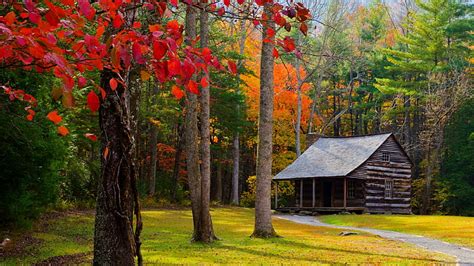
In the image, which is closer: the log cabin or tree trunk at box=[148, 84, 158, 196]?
tree trunk at box=[148, 84, 158, 196]

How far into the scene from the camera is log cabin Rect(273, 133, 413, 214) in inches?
1448

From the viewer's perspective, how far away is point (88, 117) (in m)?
25.2

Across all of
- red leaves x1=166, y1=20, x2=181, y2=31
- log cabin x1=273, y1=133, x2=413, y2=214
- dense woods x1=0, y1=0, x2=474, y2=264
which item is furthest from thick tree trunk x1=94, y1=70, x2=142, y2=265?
log cabin x1=273, y1=133, x2=413, y2=214

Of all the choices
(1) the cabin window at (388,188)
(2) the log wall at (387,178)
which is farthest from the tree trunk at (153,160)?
(1) the cabin window at (388,188)

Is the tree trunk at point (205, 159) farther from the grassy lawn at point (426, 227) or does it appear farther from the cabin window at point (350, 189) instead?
the cabin window at point (350, 189)

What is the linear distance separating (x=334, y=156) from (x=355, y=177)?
3.82 meters

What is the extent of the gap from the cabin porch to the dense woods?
6.14 m

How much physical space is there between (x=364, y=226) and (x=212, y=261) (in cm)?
1701

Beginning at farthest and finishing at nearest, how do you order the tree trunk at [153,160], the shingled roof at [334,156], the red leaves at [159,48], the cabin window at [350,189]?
the cabin window at [350,189], the shingled roof at [334,156], the tree trunk at [153,160], the red leaves at [159,48]

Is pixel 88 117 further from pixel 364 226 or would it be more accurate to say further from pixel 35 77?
pixel 364 226

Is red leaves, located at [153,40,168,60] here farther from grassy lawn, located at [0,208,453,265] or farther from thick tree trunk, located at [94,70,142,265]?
grassy lawn, located at [0,208,453,265]

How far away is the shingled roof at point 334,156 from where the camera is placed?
36.9 meters

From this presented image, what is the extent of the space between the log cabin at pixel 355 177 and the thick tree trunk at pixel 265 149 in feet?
64.7

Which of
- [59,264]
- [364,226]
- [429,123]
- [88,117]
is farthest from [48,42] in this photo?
[429,123]
